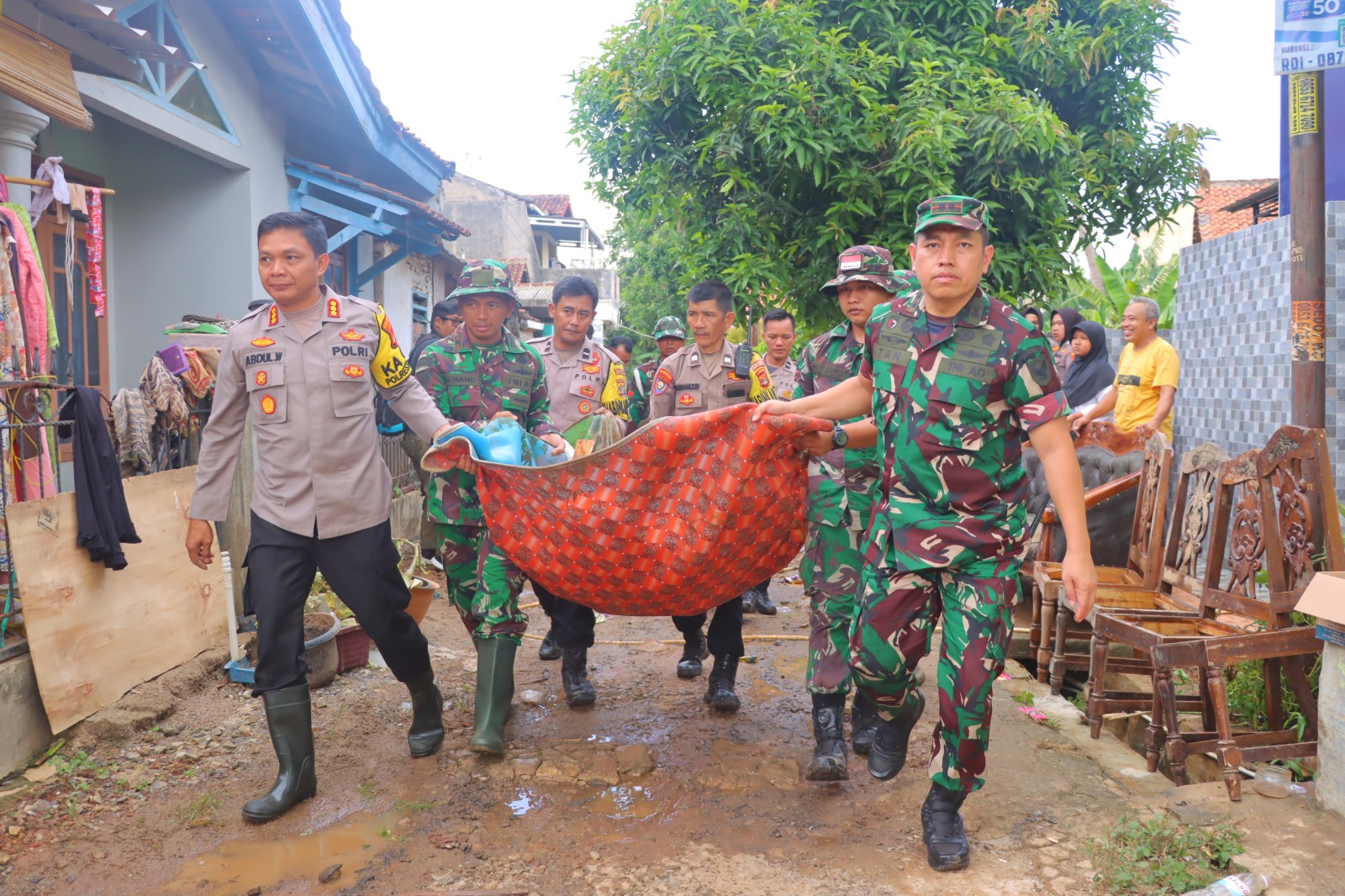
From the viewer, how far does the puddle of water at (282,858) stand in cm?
304

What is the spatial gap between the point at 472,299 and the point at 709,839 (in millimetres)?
2584

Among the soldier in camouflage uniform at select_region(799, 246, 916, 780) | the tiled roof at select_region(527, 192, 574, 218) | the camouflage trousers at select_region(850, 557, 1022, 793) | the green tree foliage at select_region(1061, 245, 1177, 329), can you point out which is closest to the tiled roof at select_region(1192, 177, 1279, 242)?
the green tree foliage at select_region(1061, 245, 1177, 329)

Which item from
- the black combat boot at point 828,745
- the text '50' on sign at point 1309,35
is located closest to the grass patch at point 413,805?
the black combat boot at point 828,745

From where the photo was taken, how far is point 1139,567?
4980 millimetres

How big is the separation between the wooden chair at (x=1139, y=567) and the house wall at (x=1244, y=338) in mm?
1842

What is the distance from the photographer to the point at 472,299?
462 cm

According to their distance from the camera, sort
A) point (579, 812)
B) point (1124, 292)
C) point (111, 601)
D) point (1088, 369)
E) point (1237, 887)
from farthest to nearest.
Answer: point (1124, 292) < point (1088, 369) < point (111, 601) < point (579, 812) < point (1237, 887)

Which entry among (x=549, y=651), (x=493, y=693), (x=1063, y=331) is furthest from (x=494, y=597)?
(x=1063, y=331)

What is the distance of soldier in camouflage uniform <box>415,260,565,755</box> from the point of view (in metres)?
3.99

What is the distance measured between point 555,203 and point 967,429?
35324 millimetres

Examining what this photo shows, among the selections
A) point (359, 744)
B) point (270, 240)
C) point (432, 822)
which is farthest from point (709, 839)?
point (270, 240)

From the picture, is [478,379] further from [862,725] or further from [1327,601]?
[1327,601]

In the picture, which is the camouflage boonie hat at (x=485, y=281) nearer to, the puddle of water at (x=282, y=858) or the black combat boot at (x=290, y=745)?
the black combat boot at (x=290, y=745)

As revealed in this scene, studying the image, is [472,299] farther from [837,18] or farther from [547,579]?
[837,18]
